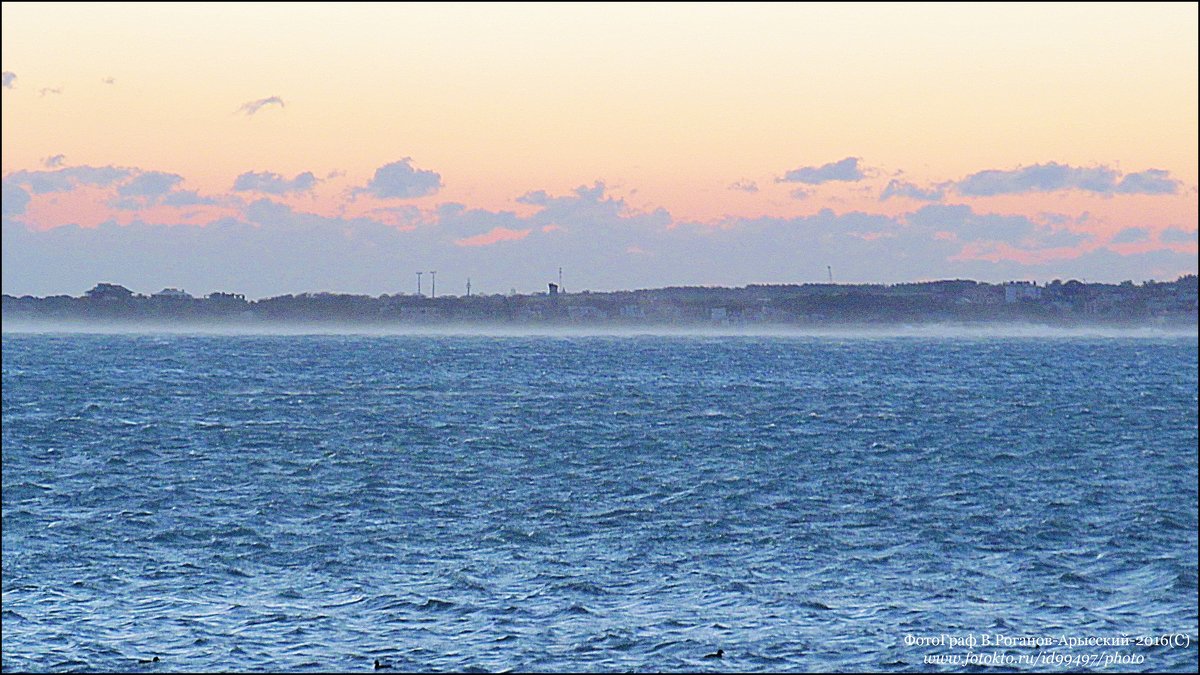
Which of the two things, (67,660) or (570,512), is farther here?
(570,512)

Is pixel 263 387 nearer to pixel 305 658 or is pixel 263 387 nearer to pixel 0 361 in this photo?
pixel 0 361

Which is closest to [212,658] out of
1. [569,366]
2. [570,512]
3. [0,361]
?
[570,512]

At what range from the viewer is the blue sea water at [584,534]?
70.7ft

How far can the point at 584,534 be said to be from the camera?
101 ft

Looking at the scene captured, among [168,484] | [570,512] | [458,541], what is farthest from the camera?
[168,484]

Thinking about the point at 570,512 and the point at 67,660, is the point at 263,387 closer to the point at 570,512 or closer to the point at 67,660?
the point at 570,512

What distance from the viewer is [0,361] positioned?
11931 cm

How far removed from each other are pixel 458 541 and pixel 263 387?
5600 cm

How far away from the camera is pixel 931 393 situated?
80188mm

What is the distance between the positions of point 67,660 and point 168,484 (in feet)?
62.1

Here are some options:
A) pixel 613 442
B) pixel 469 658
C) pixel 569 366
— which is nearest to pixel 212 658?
pixel 469 658

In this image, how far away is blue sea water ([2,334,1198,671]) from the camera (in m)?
21.5

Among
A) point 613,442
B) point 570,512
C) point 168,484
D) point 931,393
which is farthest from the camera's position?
point 931,393

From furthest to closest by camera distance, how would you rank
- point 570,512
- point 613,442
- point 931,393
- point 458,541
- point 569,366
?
1. point 569,366
2. point 931,393
3. point 613,442
4. point 570,512
5. point 458,541
